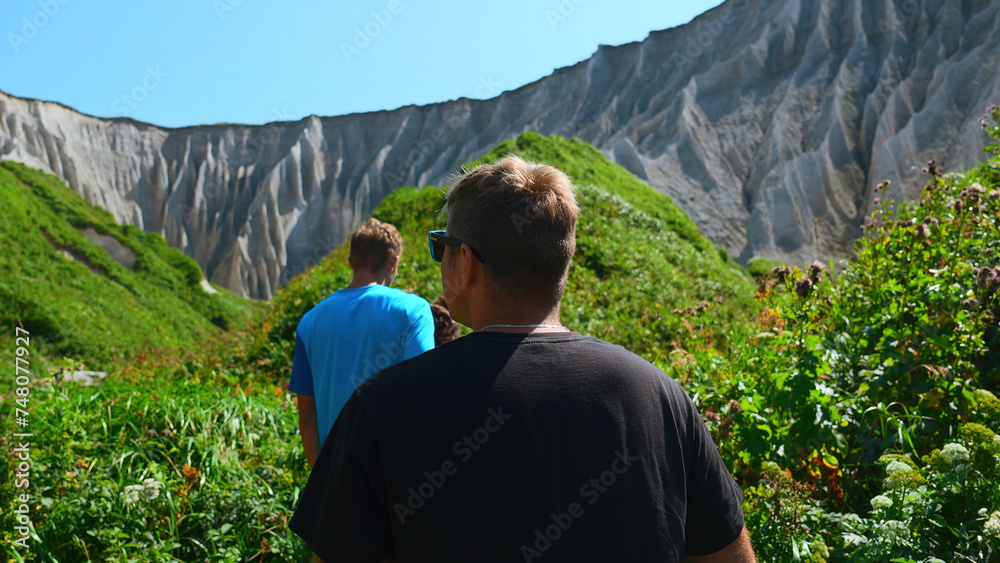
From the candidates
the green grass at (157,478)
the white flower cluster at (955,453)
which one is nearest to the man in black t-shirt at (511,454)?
the white flower cluster at (955,453)

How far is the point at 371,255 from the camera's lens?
337 cm

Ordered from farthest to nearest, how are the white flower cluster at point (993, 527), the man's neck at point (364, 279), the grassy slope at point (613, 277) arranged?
the grassy slope at point (613, 277) < the man's neck at point (364, 279) < the white flower cluster at point (993, 527)

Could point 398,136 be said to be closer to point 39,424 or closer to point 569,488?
point 39,424

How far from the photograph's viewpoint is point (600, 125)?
39.1 m

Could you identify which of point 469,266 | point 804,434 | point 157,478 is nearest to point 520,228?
point 469,266

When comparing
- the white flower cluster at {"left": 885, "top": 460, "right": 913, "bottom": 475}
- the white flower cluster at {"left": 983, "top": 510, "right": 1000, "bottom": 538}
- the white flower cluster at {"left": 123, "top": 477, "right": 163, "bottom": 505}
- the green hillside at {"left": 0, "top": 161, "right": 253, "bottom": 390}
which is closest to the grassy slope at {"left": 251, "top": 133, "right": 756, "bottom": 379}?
the white flower cluster at {"left": 885, "top": 460, "right": 913, "bottom": 475}

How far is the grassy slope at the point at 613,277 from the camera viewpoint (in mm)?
8516

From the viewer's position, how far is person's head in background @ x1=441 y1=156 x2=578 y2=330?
1.45m

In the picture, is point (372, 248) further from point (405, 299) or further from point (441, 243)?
point (441, 243)

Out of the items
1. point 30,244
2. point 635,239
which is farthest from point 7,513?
point 30,244

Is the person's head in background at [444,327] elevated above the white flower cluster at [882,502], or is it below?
above

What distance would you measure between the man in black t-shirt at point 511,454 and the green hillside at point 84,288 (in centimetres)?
1298

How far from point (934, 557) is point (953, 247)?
2.45m

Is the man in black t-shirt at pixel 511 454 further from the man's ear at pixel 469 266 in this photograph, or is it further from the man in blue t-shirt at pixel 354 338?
the man in blue t-shirt at pixel 354 338
